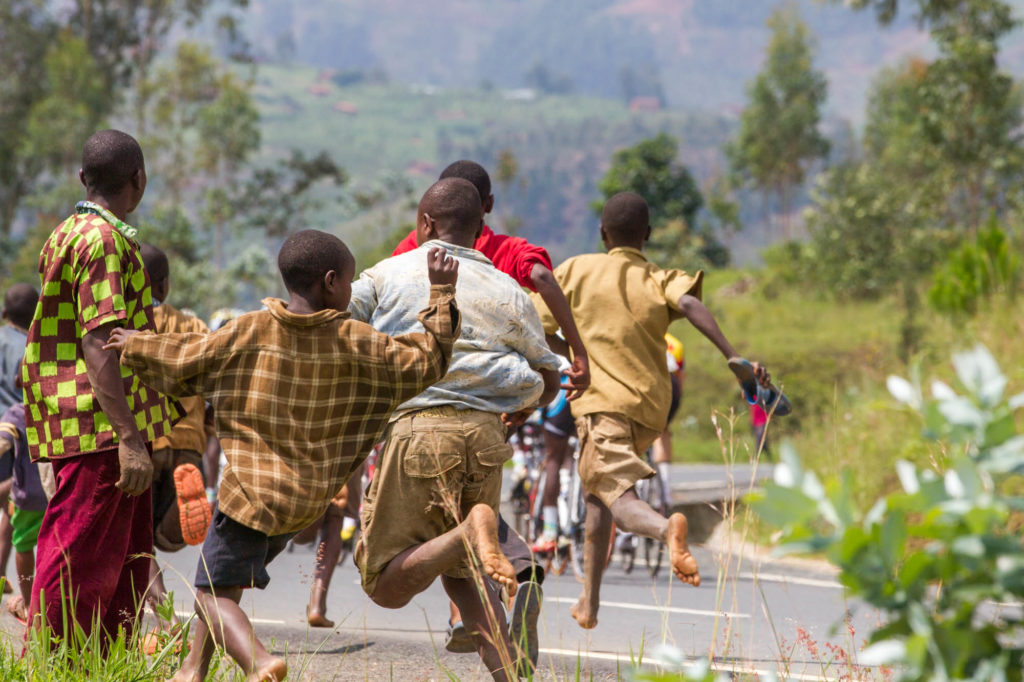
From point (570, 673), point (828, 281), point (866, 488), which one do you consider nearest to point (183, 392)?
point (570, 673)

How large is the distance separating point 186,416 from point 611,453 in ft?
6.35

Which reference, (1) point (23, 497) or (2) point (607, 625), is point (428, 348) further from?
(2) point (607, 625)

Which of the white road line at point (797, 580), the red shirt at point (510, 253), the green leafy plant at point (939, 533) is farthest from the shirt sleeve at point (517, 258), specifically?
the white road line at point (797, 580)

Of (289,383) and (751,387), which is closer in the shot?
(289,383)

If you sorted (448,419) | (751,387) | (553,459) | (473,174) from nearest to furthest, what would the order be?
(448,419)
(473,174)
(751,387)
(553,459)

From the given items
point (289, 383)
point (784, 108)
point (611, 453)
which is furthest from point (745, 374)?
point (784, 108)

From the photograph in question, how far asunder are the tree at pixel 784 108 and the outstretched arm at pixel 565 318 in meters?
72.7

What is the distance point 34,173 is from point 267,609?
44.3m

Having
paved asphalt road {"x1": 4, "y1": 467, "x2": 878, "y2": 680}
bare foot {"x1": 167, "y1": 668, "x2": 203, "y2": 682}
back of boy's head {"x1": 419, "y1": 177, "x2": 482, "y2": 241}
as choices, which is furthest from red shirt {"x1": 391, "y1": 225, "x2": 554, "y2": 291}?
bare foot {"x1": 167, "y1": 668, "x2": 203, "y2": 682}

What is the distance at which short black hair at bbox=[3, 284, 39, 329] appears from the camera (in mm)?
7133

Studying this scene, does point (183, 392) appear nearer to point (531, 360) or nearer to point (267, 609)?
point (531, 360)

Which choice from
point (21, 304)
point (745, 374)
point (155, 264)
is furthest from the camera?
point (21, 304)

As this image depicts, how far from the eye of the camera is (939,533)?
1.75 m

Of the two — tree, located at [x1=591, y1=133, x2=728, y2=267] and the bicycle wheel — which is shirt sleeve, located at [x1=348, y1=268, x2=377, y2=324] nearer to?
the bicycle wheel
